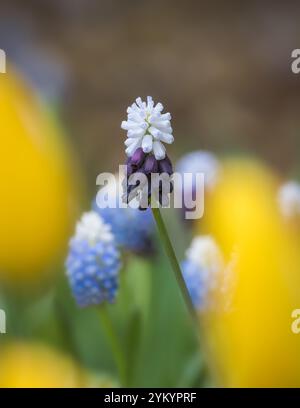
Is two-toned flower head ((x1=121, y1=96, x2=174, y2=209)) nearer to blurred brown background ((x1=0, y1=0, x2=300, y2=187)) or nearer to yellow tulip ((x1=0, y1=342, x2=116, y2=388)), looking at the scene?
yellow tulip ((x1=0, y1=342, x2=116, y2=388))

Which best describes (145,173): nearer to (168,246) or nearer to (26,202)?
(168,246)

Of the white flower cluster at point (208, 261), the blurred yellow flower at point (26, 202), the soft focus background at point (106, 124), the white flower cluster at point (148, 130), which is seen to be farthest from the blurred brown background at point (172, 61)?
the white flower cluster at point (148, 130)

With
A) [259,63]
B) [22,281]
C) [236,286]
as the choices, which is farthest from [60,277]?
[259,63]

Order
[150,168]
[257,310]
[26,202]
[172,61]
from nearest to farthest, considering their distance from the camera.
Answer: [150,168] → [257,310] → [26,202] → [172,61]

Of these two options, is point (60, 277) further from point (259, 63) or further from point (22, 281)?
point (259, 63)

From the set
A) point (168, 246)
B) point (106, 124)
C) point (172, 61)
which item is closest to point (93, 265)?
point (168, 246)
